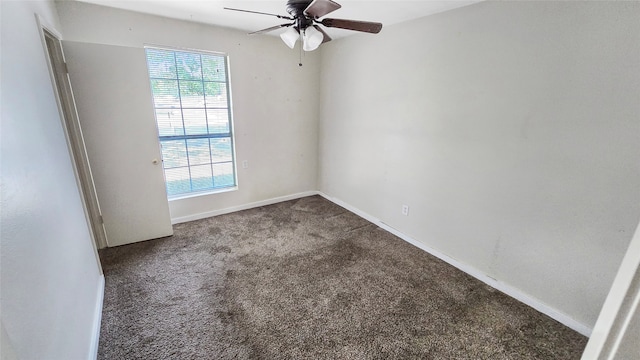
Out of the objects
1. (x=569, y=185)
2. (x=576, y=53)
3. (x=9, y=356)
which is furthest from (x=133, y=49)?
(x=569, y=185)

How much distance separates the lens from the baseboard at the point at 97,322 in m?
1.54

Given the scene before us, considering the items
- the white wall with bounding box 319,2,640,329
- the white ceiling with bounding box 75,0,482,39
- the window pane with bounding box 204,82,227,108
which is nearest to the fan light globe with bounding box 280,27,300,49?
the white ceiling with bounding box 75,0,482,39

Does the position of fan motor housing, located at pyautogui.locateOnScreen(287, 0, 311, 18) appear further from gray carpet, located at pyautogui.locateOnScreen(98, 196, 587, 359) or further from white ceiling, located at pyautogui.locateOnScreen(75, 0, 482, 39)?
gray carpet, located at pyautogui.locateOnScreen(98, 196, 587, 359)

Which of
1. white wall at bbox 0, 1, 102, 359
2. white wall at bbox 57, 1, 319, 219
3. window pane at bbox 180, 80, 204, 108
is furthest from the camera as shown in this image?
window pane at bbox 180, 80, 204, 108

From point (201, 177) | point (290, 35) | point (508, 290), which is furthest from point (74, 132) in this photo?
point (508, 290)

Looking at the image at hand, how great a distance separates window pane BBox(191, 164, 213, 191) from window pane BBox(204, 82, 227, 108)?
0.81 metres

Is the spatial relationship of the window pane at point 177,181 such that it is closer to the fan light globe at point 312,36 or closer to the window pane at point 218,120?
the window pane at point 218,120

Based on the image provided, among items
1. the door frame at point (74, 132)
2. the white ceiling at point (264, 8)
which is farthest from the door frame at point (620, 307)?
the door frame at point (74, 132)

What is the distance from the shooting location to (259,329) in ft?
5.82

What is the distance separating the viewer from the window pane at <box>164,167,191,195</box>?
10.5ft

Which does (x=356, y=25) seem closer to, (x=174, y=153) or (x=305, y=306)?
(x=305, y=306)

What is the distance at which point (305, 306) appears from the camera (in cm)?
198

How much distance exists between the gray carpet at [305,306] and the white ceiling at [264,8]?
2300 mm

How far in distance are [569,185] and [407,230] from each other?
1.49m
